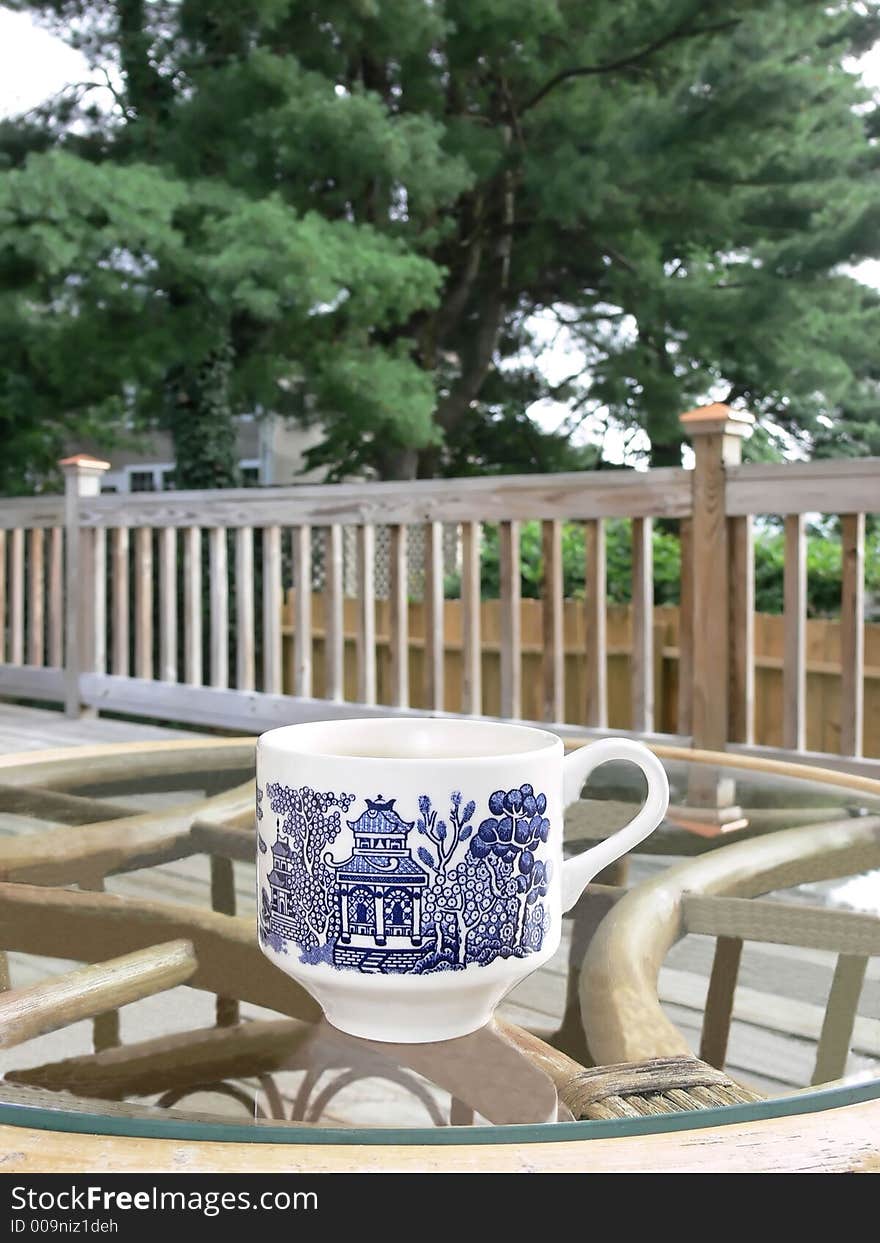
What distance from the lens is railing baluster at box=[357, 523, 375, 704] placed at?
382 cm

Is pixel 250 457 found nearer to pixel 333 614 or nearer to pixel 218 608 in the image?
pixel 218 608

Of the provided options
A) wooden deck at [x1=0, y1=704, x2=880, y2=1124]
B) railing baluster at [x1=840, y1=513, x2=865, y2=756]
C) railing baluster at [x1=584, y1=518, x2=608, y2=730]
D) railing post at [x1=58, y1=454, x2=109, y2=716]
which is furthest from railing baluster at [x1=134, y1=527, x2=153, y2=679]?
wooden deck at [x1=0, y1=704, x2=880, y2=1124]

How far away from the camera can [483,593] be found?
252 inches

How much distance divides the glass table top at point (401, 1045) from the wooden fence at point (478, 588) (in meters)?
2.01

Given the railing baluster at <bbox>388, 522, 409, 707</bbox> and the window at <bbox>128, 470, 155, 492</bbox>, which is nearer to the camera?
the railing baluster at <bbox>388, 522, 409, 707</bbox>

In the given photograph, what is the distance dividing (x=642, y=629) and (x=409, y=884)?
2.72m

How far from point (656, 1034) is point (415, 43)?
802cm

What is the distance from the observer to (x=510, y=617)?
3.45 metres

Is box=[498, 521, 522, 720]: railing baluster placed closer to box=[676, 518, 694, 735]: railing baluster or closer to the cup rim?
box=[676, 518, 694, 735]: railing baluster

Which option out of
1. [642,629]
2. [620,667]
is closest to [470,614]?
[642,629]

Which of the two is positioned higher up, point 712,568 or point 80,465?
point 80,465

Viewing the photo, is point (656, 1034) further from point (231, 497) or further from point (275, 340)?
point (275, 340)

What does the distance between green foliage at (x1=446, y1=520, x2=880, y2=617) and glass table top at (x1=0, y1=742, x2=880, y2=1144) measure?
14.7ft

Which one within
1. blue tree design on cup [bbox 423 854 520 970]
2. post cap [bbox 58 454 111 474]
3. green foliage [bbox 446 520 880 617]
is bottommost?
blue tree design on cup [bbox 423 854 520 970]
